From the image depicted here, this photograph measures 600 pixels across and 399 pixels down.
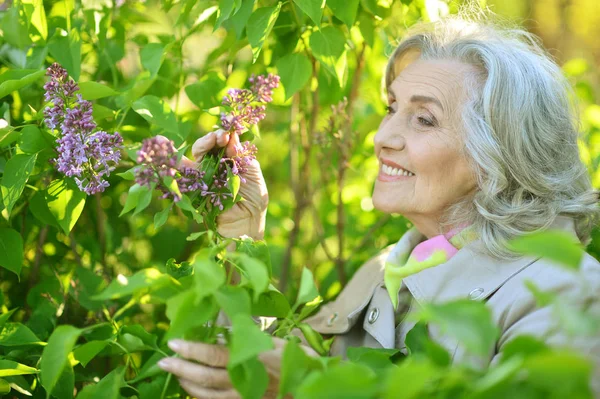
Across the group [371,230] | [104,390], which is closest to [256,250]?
[104,390]

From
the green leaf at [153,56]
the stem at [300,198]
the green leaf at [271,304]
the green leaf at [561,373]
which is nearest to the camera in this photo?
the green leaf at [561,373]

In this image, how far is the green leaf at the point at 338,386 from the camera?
661mm

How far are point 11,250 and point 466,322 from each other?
98 cm

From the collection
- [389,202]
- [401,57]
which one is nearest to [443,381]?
[389,202]

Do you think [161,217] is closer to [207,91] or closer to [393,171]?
[207,91]

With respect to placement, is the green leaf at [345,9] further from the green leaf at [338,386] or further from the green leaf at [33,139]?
the green leaf at [338,386]

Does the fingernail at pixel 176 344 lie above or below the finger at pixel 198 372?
above

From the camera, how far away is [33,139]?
1229 mm

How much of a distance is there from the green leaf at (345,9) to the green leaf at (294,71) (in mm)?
149

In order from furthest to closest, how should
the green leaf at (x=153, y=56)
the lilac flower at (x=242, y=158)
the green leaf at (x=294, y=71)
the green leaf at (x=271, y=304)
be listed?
the green leaf at (x=294, y=71) → the green leaf at (x=153, y=56) → the lilac flower at (x=242, y=158) → the green leaf at (x=271, y=304)

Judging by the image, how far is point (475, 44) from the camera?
158 cm

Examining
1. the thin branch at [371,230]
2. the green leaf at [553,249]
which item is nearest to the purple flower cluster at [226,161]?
the green leaf at [553,249]

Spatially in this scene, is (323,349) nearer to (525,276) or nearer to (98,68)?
(525,276)

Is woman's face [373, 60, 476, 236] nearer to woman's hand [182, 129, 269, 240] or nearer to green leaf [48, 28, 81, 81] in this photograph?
woman's hand [182, 129, 269, 240]
